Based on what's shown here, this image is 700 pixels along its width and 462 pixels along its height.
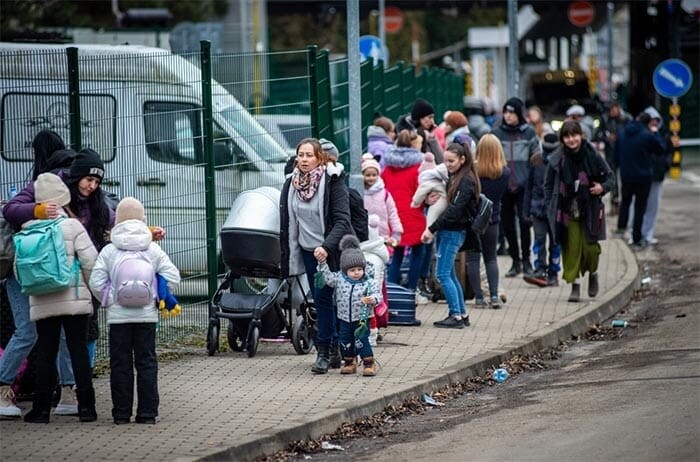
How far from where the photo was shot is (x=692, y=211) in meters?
28.9

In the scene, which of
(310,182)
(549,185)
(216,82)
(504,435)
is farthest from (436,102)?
(504,435)

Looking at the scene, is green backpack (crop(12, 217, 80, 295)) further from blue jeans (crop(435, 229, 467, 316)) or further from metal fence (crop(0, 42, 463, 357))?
blue jeans (crop(435, 229, 467, 316))

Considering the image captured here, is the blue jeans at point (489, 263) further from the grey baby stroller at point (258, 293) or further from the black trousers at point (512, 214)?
the grey baby stroller at point (258, 293)

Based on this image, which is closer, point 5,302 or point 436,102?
point 5,302

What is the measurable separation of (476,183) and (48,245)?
5.90 m

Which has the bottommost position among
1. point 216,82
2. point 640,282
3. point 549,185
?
point 640,282

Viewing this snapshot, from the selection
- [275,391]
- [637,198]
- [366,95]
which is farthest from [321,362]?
[637,198]

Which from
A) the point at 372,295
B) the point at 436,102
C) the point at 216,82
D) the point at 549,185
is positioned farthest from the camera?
the point at 436,102

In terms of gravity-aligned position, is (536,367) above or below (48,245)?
below

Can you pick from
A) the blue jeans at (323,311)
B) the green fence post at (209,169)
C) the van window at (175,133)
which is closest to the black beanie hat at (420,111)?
the van window at (175,133)

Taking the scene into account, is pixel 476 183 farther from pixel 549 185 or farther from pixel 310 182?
pixel 310 182

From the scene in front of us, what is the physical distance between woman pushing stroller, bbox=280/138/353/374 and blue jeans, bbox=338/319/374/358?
7.8 inches

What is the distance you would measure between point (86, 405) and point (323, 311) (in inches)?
99.6

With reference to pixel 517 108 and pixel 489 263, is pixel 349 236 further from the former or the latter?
pixel 517 108
